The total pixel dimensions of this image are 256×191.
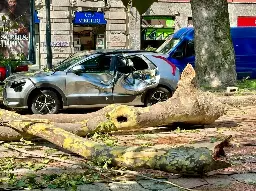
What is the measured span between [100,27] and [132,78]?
16.6 meters

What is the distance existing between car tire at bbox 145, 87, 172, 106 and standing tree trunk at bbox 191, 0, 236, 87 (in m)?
1.99

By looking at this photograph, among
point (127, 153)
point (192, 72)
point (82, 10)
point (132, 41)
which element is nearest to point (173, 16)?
point (132, 41)

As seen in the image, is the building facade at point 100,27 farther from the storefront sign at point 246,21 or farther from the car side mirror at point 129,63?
the car side mirror at point 129,63

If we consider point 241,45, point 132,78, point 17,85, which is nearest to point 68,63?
point 17,85

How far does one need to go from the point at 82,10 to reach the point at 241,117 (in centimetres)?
1777

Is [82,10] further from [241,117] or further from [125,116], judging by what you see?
[125,116]

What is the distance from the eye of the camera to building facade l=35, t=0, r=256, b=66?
2638cm

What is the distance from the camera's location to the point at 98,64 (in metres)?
11.3

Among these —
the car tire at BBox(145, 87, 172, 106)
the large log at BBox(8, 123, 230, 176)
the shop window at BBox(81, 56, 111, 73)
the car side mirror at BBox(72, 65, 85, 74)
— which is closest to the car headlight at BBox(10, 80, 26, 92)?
the car side mirror at BBox(72, 65, 85, 74)

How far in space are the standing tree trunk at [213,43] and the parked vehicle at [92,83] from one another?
204cm

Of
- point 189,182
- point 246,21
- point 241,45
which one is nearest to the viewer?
point 189,182

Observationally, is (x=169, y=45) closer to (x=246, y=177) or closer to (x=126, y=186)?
(x=246, y=177)

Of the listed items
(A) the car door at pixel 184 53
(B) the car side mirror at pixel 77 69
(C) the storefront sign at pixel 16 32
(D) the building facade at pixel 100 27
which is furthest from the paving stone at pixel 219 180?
(D) the building facade at pixel 100 27

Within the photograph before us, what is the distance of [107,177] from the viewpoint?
5199 mm
